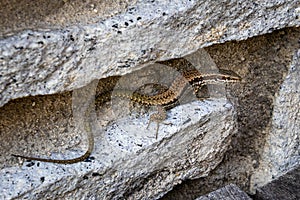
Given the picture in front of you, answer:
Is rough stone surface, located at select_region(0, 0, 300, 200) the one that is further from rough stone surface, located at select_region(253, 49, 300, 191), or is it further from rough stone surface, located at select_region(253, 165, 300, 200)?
rough stone surface, located at select_region(253, 165, 300, 200)

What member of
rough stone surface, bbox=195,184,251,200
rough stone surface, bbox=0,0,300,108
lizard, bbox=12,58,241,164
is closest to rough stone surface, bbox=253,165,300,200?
rough stone surface, bbox=195,184,251,200

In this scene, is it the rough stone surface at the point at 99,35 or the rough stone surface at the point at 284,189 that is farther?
the rough stone surface at the point at 284,189

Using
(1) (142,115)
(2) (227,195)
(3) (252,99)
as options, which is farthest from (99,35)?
(3) (252,99)

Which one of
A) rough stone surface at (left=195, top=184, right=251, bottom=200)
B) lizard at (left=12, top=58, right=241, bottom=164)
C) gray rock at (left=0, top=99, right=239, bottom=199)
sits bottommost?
rough stone surface at (left=195, top=184, right=251, bottom=200)

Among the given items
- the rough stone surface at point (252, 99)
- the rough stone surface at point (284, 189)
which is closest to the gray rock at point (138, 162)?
the rough stone surface at point (252, 99)

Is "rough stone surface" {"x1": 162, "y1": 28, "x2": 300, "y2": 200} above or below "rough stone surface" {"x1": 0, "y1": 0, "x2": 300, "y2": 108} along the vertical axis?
below

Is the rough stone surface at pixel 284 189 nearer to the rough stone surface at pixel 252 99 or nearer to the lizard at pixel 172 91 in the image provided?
the rough stone surface at pixel 252 99

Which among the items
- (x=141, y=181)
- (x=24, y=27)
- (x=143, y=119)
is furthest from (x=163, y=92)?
(x=24, y=27)

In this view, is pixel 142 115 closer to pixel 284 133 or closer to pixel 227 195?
pixel 227 195

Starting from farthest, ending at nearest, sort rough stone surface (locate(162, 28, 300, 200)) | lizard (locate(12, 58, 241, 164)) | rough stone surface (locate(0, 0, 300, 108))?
rough stone surface (locate(162, 28, 300, 200)) < lizard (locate(12, 58, 241, 164)) < rough stone surface (locate(0, 0, 300, 108))

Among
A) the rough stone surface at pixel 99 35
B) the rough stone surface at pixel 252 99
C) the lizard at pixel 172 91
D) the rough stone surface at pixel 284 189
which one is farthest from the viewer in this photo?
the rough stone surface at pixel 252 99
